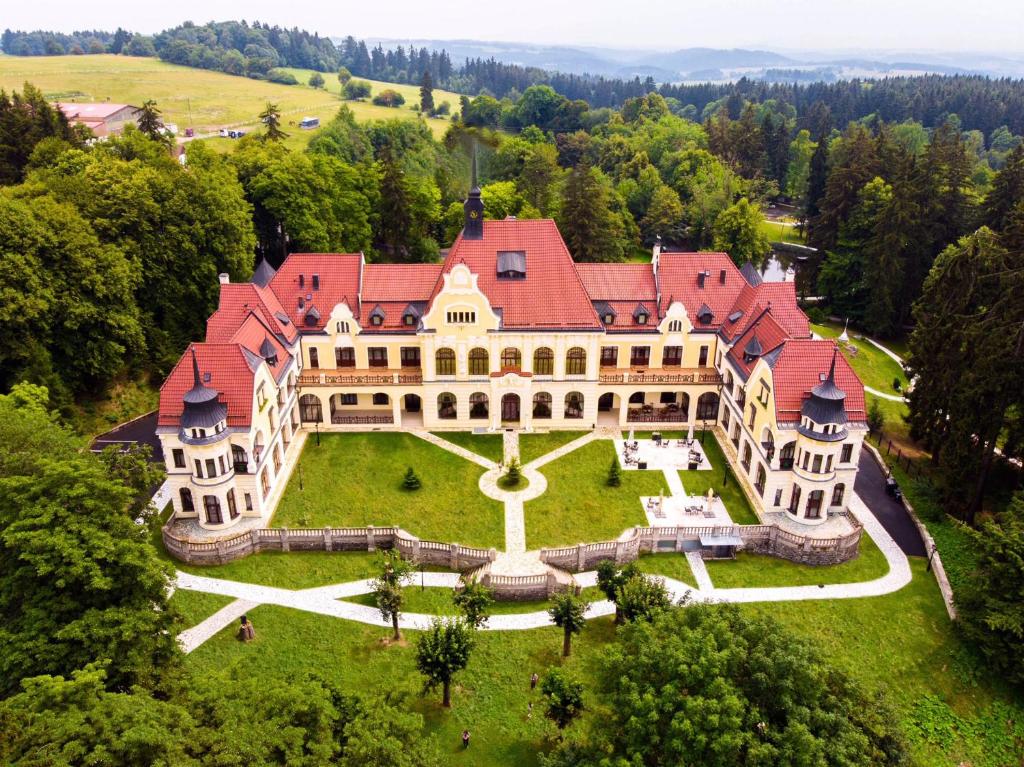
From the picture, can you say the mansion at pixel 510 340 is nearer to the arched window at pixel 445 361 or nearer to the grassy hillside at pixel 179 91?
the arched window at pixel 445 361

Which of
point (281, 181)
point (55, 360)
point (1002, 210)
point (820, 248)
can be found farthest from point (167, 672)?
point (820, 248)

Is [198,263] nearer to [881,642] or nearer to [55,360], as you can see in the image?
[55,360]

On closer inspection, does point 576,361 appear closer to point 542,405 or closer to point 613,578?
point 542,405

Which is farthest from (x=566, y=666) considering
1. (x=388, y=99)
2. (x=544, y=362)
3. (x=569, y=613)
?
(x=388, y=99)

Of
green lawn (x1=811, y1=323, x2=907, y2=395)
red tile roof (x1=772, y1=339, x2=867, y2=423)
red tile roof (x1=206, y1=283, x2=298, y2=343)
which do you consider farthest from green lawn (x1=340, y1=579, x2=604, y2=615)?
green lawn (x1=811, y1=323, x2=907, y2=395)

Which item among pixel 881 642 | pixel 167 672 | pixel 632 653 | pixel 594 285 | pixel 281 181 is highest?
pixel 281 181

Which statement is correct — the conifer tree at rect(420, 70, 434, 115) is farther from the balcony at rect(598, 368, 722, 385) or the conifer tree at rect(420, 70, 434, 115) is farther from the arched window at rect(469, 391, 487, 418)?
the balcony at rect(598, 368, 722, 385)

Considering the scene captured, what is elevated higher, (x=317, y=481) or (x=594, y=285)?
(x=594, y=285)
